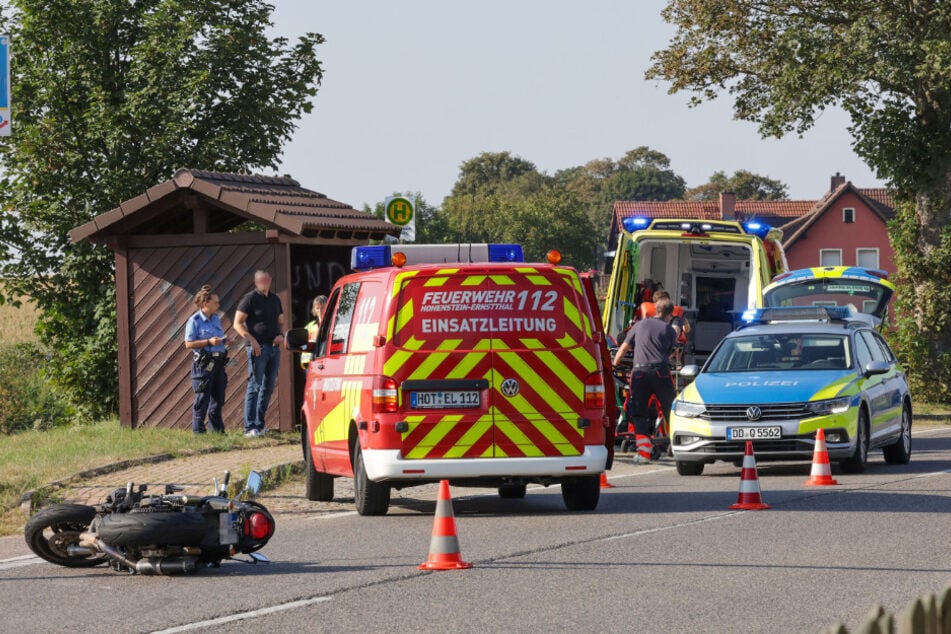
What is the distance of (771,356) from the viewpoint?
17891 millimetres

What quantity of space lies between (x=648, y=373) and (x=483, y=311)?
602 centimetres

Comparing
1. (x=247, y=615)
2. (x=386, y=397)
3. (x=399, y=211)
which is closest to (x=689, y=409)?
(x=386, y=397)

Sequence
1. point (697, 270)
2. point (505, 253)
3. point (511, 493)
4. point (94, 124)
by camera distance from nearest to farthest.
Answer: point (511, 493) → point (505, 253) → point (697, 270) → point (94, 124)

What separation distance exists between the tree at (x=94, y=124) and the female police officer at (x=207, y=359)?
8.56 metres

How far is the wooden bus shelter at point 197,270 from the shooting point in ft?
66.3

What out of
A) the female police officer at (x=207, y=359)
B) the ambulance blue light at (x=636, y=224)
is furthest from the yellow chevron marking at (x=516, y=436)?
the ambulance blue light at (x=636, y=224)

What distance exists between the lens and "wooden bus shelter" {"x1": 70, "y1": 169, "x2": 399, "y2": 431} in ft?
66.3

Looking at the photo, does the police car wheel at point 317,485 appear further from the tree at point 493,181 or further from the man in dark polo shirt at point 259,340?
the tree at point 493,181

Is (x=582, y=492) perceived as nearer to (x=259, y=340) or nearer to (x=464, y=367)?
(x=464, y=367)

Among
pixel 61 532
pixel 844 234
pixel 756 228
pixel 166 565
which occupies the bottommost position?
pixel 166 565

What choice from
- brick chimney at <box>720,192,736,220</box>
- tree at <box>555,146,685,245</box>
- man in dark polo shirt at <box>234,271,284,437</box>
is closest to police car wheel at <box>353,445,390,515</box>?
man in dark polo shirt at <box>234,271,284,437</box>

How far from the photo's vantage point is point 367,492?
13.1m

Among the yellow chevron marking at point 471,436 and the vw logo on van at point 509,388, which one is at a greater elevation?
the vw logo on van at point 509,388

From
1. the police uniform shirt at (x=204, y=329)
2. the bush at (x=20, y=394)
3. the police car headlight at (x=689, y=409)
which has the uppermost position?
the police uniform shirt at (x=204, y=329)
